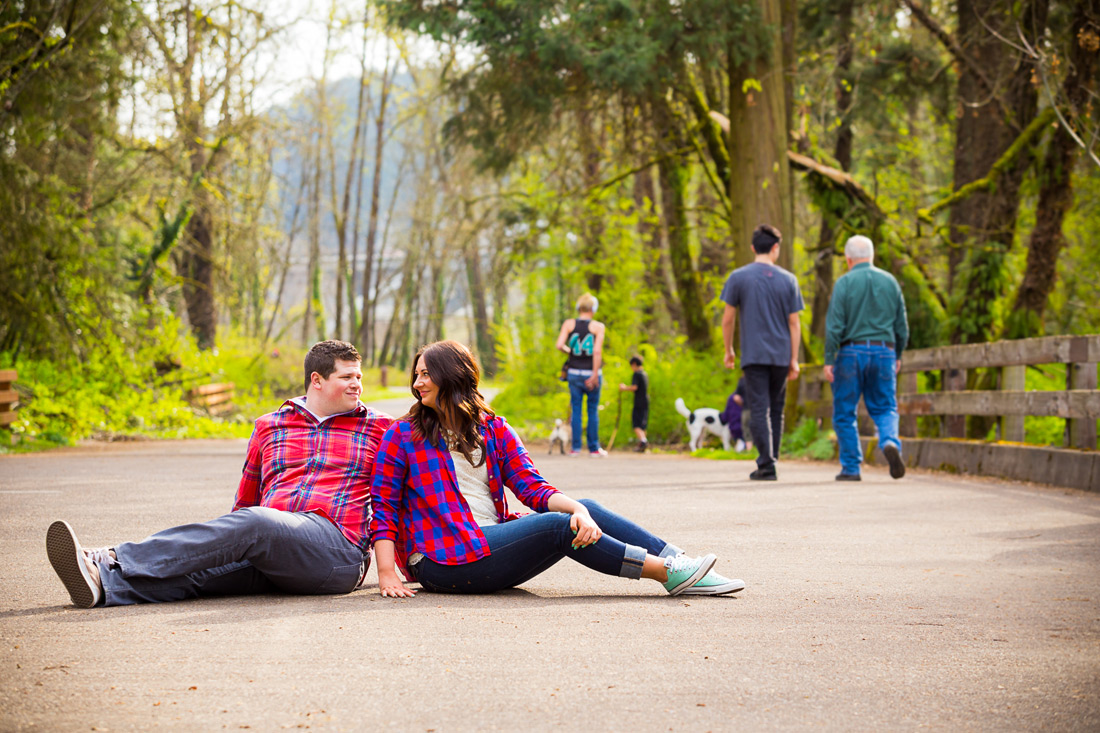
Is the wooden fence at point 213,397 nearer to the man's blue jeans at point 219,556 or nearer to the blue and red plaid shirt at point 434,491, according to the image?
the man's blue jeans at point 219,556

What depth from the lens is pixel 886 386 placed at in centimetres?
1098

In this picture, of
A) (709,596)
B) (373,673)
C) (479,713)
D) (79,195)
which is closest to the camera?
(479,713)

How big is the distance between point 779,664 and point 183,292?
29.1 metres

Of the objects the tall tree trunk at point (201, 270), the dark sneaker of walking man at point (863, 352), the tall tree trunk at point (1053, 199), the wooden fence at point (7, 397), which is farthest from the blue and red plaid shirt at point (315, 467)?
the tall tree trunk at point (201, 270)

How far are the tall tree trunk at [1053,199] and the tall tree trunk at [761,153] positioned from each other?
329 centimetres

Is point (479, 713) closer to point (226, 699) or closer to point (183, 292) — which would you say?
point (226, 699)

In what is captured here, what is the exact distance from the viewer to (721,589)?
5.16m

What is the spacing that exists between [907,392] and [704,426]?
3958mm

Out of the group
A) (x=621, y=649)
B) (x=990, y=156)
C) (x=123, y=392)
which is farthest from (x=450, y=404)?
(x=123, y=392)

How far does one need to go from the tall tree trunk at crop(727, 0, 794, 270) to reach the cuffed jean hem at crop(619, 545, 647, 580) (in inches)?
473

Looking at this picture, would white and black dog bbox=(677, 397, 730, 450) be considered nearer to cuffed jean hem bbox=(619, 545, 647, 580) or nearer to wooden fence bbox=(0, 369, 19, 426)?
wooden fence bbox=(0, 369, 19, 426)

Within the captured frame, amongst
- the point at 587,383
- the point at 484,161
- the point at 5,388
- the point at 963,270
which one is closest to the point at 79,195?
the point at 5,388

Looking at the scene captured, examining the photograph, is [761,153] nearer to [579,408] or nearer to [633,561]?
[579,408]

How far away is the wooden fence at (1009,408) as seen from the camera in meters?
9.96
